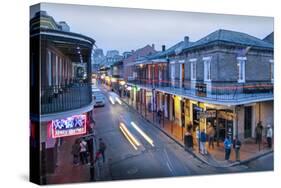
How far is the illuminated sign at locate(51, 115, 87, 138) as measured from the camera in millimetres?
5406

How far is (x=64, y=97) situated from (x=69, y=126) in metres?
0.41

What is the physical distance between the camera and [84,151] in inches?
223

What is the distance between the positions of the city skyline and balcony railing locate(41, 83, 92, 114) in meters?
0.69

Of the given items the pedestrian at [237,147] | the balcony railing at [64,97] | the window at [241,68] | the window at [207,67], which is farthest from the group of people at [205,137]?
the balcony railing at [64,97]

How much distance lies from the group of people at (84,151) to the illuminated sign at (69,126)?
0.48 ft

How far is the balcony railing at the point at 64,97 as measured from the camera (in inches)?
210

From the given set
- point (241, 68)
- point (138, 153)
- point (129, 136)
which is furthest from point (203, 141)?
point (241, 68)

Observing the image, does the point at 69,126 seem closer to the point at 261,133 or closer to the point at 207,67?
the point at 207,67

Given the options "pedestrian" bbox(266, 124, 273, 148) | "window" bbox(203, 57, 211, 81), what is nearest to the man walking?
"window" bbox(203, 57, 211, 81)

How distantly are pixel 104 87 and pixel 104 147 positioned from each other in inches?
35.0

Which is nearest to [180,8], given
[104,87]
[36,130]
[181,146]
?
[104,87]

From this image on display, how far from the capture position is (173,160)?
6.07m
